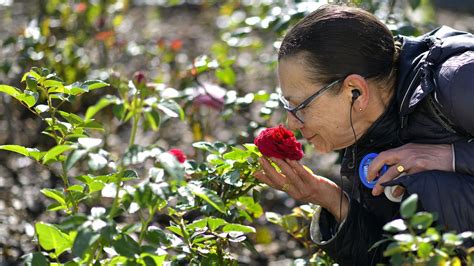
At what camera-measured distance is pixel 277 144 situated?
250 cm

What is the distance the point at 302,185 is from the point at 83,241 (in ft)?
3.09

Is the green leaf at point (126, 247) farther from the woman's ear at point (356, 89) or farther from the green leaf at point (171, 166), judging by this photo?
the woman's ear at point (356, 89)

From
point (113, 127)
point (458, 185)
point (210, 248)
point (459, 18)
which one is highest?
point (458, 185)

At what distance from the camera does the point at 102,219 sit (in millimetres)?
2014

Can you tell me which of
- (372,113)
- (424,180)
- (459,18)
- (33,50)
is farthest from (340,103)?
(459,18)

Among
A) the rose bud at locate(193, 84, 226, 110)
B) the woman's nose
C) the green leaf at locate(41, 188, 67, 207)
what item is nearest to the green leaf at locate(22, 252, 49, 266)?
the green leaf at locate(41, 188, 67, 207)

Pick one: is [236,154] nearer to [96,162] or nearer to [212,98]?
[96,162]

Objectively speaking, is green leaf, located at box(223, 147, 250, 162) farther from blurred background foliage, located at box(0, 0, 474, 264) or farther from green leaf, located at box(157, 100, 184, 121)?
green leaf, located at box(157, 100, 184, 121)

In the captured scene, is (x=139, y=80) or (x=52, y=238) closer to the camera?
(x=139, y=80)

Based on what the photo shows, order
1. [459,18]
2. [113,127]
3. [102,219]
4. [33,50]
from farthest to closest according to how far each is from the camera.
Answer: [459,18] → [113,127] → [33,50] → [102,219]

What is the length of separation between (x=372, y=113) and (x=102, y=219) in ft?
3.20

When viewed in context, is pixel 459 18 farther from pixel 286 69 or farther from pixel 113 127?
pixel 286 69

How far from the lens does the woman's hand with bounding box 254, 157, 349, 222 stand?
2.59 metres

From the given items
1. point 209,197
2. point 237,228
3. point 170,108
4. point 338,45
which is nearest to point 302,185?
point 237,228
